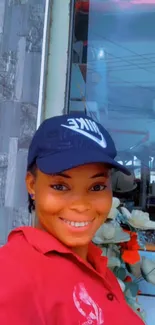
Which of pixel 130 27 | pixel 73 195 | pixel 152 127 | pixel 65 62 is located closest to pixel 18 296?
pixel 73 195

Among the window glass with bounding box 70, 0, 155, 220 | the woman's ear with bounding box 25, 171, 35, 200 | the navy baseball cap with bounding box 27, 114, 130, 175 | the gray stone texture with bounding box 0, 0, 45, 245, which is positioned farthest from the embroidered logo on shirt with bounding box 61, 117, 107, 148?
the window glass with bounding box 70, 0, 155, 220

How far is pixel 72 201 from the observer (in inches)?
22.9

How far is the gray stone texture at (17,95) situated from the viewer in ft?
3.95

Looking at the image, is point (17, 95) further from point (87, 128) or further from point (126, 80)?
point (126, 80)

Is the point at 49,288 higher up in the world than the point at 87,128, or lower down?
lower down

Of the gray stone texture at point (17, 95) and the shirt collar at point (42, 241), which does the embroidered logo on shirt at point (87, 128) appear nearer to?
the shirt collar at point (42, 241)

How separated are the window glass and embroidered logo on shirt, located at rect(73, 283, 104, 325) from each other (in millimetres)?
1081

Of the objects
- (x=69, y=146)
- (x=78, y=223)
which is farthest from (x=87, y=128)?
(x=78, y=223)

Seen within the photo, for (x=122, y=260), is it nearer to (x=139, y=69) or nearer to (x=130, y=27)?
(x=139, y=69)

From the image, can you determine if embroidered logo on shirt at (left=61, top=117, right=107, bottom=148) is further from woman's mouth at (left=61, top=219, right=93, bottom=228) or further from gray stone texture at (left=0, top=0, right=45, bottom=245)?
gray stone texture at (left=0, top=0, right=45, bottom=245)

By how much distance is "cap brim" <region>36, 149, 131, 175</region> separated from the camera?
21.8 inches

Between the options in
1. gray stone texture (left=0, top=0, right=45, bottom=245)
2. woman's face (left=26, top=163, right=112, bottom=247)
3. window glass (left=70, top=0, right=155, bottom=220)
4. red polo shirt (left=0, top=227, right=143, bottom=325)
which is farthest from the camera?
window glass (left=70, top=0, right=155, bottom=220)

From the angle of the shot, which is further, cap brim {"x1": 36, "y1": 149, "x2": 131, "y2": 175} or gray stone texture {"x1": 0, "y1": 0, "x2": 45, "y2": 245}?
gray stone texture {"x1": 0, "y1": 0, "x2": 45, "y2": 245}

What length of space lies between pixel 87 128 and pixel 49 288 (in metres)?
0.25
